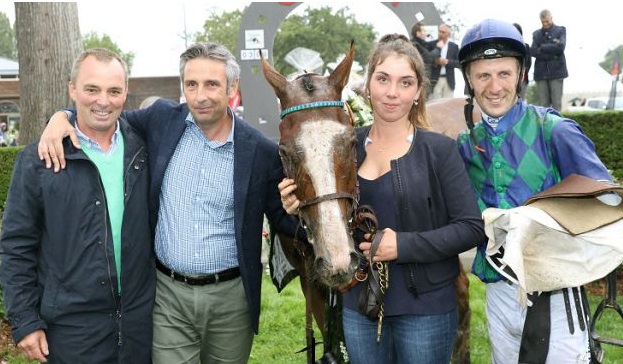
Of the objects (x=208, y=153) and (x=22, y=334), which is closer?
(x=22, y=334)

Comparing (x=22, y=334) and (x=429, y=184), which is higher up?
(x=429, y=184)

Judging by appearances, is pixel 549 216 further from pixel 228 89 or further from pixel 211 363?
pixel 211 363

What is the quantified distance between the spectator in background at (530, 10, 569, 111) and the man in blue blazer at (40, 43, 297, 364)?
8751 millimetres

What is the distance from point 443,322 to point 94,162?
1761mm

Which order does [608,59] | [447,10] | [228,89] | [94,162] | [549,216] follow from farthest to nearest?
1. [608,59]
2. [447,10]
3. [228,89]
4. [94,162]
5. [549,216]

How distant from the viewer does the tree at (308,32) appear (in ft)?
171

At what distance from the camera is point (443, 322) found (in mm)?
2609

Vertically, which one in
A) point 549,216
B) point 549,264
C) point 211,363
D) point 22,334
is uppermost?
point 549,216

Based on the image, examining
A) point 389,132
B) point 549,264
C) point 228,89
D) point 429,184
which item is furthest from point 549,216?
point 228,89

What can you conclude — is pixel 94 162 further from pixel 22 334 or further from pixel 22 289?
pixel 22 334

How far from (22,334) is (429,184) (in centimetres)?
191

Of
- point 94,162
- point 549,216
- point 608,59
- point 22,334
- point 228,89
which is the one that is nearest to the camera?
point 549,216

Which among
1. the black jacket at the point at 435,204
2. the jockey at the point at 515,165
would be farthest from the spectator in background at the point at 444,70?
the black jacket at the point at 435,204

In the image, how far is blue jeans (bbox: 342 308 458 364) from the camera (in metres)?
2.57
